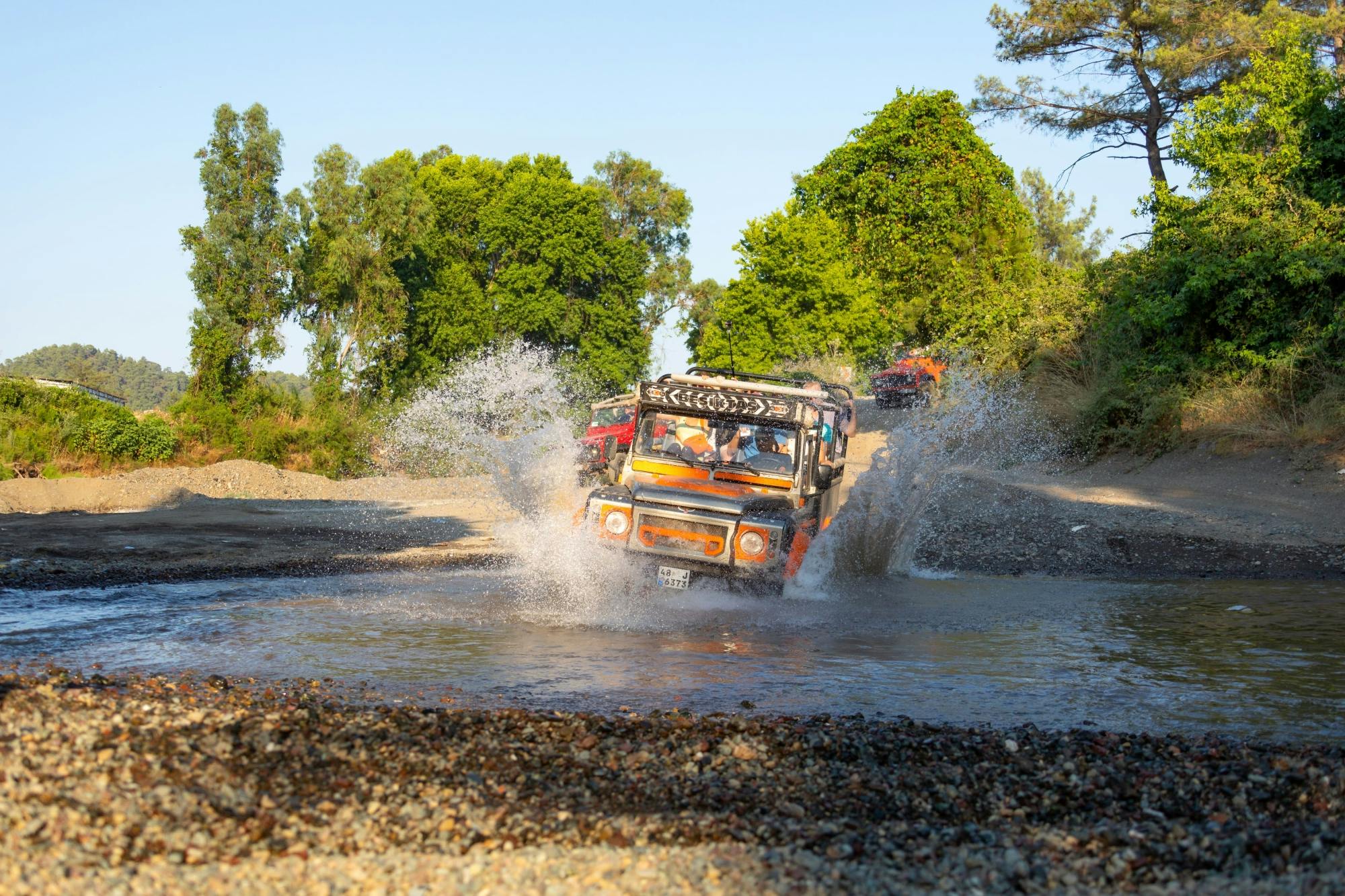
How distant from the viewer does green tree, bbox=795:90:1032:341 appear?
1629 inches

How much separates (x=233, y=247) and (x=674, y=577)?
31019 millimetres

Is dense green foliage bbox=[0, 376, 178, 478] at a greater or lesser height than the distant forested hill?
lesser

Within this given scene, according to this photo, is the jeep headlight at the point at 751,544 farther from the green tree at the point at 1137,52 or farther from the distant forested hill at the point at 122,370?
the distant forested hill at the point at 122,370

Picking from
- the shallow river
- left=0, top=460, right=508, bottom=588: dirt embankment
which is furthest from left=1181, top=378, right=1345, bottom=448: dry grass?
left=0, top=460, right=508, bottom=588: dirt embankment

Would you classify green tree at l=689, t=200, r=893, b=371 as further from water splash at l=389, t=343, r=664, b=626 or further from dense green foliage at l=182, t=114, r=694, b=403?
water splash at l=389, t=343, r=664, b=626

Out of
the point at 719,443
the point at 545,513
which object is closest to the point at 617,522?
the point at 719,443

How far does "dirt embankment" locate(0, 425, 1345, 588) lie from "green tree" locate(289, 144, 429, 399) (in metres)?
17.0

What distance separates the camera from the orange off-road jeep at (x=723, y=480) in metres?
11.4

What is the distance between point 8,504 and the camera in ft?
76.0

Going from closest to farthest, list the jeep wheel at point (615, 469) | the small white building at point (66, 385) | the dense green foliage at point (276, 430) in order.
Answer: the jeep wheel at point (615, 469)
the small white building at point (66, 385)
the dense green foliage at point (276, 430)

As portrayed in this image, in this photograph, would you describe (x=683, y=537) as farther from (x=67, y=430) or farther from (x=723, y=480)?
(x=67, y=430)

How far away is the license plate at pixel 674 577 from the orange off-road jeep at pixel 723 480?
0.03ft

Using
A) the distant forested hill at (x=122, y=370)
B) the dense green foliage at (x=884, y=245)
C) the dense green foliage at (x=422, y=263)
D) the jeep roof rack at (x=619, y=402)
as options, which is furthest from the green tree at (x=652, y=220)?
the distant forested hill at (x=122, y=370)

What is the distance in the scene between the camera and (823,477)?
42.0ft
